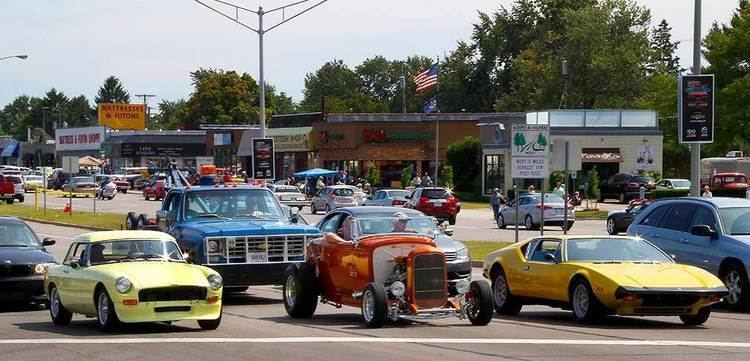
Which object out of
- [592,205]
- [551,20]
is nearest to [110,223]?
[592,205]

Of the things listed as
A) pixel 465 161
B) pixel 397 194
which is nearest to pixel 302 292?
pixel 397 194

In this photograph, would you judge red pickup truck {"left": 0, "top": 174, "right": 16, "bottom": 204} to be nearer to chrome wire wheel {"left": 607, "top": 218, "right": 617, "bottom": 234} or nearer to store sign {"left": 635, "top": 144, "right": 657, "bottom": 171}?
store sign {"left": 635, "top": 144, "right": 657, "bottom": 171}

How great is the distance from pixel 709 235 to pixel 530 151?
32.6 feet

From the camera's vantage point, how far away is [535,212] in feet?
155

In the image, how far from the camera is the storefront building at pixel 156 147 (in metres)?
128

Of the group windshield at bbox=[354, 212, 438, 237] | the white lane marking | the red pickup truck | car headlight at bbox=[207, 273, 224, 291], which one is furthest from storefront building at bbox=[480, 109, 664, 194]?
the white lane marking

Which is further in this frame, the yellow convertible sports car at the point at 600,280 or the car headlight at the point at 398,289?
the yellow convertible sports car at the point at 600,280

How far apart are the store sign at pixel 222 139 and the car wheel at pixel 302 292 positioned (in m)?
92.9

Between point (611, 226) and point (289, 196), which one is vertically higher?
point (289, 196)

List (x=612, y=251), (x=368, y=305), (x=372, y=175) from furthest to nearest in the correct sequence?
(x=372, y=175), (x=612, y=251), (x=368, y=305)

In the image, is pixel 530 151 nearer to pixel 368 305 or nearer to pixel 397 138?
pixel 368 305

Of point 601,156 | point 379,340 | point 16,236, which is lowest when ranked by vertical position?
point 379,340

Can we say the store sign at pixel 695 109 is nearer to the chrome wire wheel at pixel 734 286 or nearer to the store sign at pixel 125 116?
the chrome wire wheel at pixel 734 286

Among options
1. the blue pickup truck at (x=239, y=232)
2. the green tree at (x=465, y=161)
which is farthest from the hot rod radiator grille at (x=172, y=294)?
the green tree at (x=465, y=161)
